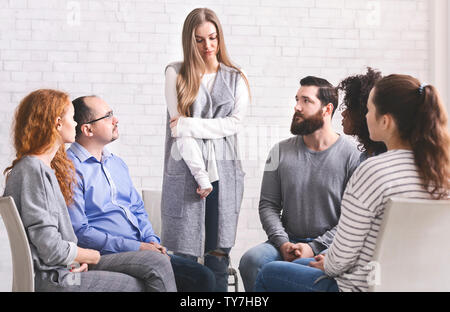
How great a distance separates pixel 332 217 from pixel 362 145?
1.18 feet

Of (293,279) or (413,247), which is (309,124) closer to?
(293,279)

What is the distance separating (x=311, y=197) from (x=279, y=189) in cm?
17

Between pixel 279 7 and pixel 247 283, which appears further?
pixel 279 7

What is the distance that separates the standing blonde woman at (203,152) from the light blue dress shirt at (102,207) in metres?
0.24

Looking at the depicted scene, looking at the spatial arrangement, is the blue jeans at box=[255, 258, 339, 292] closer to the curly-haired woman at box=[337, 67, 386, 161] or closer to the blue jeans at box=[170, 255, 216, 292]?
the blue jeans at box=[170, 255, 216, 292]

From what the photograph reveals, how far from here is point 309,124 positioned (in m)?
2.54

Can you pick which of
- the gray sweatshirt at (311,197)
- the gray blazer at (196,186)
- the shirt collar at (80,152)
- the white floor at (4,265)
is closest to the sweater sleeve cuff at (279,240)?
the gray sweatshirt at (311,197)

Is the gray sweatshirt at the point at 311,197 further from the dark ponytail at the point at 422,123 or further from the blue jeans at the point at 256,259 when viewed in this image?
the dark ponytail at the point at 422,123

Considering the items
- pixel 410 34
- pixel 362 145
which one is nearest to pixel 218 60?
pixel 362 145

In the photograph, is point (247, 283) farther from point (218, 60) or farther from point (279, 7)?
point (279, 7)

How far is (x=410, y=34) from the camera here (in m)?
2.94
